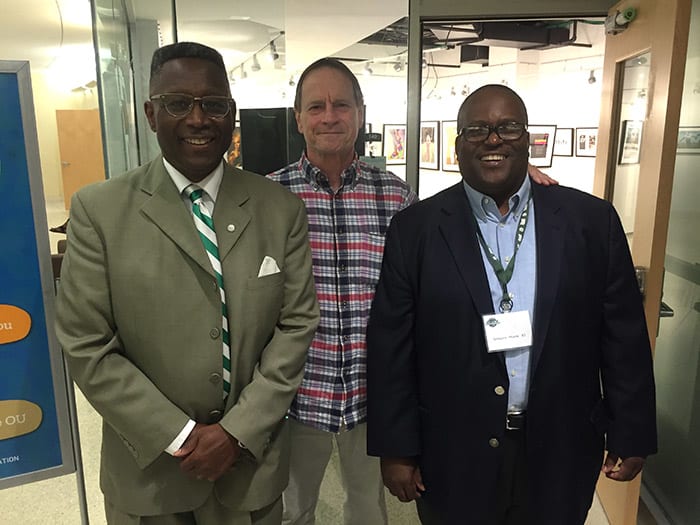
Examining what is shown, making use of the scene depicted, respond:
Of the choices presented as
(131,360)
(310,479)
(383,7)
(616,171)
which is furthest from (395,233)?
(383,7)

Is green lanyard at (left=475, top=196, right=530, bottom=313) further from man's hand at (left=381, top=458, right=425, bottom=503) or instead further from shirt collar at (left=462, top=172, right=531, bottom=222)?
man's hand at (left=381, top=458, right=425, bottom=503)

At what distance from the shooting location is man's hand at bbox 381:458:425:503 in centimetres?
147

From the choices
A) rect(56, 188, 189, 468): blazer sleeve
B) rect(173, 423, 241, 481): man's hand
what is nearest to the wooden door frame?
rect(173, 423, 241, 481): man's hand

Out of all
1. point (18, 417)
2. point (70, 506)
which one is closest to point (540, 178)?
point (18, 417)

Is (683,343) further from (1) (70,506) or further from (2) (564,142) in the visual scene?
(2) (564,142)

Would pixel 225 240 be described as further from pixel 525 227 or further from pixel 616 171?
pixel 616 171

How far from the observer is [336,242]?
5.32ft

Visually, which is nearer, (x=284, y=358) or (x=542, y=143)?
(x=284, y=358)

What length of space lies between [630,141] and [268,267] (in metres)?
1.86

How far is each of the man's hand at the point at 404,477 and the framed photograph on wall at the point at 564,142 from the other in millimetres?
5885

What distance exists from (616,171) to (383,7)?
60.3 inches

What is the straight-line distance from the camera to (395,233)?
1.46 metres

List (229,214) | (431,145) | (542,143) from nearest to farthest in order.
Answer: (229,214) < (542,143) < (431,145)

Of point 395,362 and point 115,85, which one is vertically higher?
point 115,85
